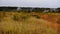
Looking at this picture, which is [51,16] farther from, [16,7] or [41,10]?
[16,7]

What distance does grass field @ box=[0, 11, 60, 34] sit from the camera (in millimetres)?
1389

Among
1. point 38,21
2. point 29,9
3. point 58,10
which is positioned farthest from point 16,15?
point 58,10

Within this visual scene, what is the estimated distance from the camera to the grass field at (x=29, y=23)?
4.56 feet

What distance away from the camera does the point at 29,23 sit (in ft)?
4.74

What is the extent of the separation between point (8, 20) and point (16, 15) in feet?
0.41

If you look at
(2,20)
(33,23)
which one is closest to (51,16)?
(33,23)

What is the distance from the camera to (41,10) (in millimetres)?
1486

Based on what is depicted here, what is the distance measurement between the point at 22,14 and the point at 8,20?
0.67ft

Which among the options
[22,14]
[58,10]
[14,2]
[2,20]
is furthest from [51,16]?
[2,20]

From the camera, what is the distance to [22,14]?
1.47 meters

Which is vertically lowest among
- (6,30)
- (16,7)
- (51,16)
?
(6,30)

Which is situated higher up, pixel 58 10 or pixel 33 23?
pixel 58 10

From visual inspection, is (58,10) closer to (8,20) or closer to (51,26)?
(51,26)

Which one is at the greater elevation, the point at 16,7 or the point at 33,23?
the point at 16,7
